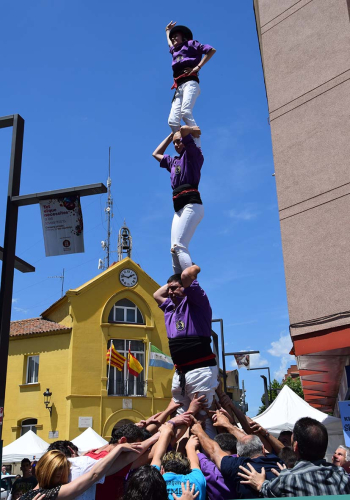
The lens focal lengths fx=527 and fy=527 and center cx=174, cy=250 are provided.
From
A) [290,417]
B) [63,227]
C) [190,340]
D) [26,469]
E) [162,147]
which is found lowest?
[26,469]

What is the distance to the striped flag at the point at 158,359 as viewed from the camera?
1037 inches

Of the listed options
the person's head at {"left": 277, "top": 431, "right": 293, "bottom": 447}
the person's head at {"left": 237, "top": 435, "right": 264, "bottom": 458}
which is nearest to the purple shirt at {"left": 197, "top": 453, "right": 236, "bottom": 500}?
the person's head at {"left": 237, "top": 435, "right": 264, "bottom": 458}

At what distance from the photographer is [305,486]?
3.15 metres

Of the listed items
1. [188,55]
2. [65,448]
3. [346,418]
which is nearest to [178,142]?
[188,55]

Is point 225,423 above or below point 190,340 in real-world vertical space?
below

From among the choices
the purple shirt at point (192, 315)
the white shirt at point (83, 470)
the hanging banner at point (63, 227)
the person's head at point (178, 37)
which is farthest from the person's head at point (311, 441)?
the person's head at point (178, 37)

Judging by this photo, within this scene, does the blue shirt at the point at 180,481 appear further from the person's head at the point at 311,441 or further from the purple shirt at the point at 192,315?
the purple shirt at the point at 192,315

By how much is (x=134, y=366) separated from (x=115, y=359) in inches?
39.8

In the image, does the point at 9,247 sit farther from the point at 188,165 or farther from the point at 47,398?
the point at 47,398

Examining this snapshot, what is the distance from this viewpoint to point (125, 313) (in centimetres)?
2822

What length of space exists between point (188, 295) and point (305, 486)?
10.0 ft

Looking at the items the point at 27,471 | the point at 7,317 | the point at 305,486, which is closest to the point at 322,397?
the point at 27,471

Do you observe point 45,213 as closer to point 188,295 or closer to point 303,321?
point 188,295

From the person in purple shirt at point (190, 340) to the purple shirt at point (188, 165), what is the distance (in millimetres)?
1292
